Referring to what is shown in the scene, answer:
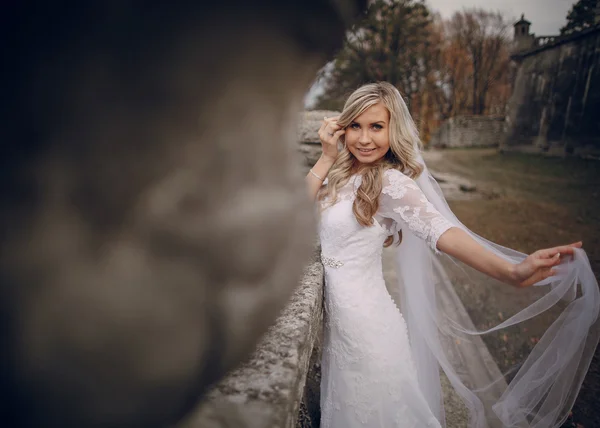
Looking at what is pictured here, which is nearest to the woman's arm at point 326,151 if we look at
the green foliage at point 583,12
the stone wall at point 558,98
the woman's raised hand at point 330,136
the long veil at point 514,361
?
the woman's raised hand at point 330,136

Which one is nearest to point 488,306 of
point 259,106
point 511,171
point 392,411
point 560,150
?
point 392,411

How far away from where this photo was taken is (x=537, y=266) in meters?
1.13

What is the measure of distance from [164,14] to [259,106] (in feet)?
0.37

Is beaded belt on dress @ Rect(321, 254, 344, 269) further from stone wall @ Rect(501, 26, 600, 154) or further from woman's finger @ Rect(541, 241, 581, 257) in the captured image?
stone wall @ Rect(501, 26, 600, 154)

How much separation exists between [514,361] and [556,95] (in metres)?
10.7

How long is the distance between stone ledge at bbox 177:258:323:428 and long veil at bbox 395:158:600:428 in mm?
1083

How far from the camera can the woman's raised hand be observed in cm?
193

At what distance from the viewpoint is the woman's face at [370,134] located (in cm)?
178

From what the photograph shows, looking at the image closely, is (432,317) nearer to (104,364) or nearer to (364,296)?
(364,296)

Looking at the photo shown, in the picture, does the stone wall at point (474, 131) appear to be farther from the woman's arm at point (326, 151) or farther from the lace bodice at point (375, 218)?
the lace bodice at point (375, 218)

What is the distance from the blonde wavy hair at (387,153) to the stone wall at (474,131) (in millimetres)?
22806

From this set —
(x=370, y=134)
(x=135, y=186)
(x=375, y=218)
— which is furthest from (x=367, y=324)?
(x=135, y=186)

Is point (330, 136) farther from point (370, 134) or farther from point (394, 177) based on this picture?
point (394, 177)

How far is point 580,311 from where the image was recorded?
1.62 metres
